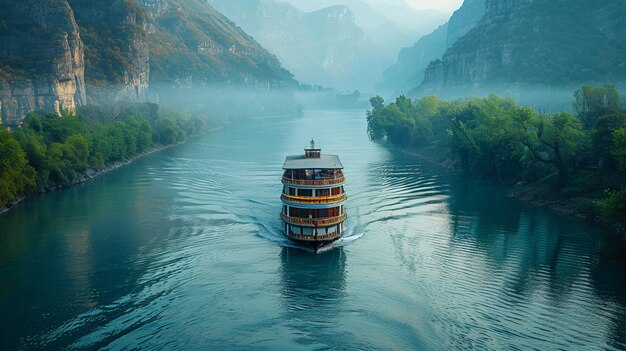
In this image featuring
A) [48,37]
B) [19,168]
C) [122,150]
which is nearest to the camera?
[19,168]

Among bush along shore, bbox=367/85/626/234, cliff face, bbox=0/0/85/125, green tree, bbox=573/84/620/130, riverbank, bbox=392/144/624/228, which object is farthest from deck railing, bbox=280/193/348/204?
cliff face, bbox=0/0/85/125

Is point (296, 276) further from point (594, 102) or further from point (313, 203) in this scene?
point (594, 102)

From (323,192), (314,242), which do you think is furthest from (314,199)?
(314,242)

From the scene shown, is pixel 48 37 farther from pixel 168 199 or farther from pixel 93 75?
pixel 168 199

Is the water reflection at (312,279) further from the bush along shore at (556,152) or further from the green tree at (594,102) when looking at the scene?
the green tree at (594,102)

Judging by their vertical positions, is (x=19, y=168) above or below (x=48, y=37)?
below

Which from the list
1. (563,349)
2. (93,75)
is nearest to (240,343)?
(563,349)
